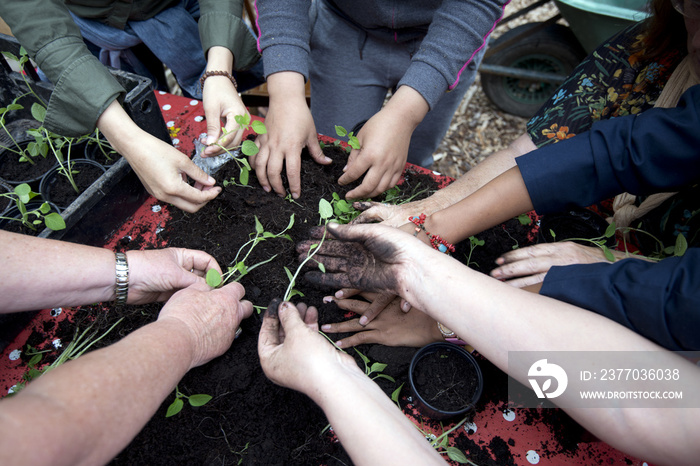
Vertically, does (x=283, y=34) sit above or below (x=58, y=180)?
above

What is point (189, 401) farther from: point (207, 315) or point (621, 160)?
point (621, 160)

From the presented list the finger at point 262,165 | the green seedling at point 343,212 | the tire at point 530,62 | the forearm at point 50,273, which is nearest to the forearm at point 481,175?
the green seedling at point 343,212

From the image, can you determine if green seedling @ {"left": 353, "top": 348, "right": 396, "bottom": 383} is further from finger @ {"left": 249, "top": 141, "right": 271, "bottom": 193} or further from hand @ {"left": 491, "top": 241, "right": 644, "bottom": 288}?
finger @ {"left": 249, "top": 141, "right": 271, "bottom": 193}

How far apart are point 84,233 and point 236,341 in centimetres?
68

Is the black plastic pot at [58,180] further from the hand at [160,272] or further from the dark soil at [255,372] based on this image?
the hand at [160,272]

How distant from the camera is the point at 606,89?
4.36ft

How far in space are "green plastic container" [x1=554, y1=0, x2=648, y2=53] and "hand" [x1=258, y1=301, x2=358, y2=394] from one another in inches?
92.1

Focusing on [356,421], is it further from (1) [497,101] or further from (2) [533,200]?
(1) [497,101]

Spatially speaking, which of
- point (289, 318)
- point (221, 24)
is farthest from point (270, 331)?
point (221, 24)

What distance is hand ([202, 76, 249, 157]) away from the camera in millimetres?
1240

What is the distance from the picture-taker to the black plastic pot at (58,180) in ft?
4.44

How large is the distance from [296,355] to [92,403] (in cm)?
38

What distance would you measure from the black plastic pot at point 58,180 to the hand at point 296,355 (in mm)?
977

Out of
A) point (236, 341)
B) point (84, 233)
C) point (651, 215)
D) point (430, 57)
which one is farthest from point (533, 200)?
point (84, 233)
